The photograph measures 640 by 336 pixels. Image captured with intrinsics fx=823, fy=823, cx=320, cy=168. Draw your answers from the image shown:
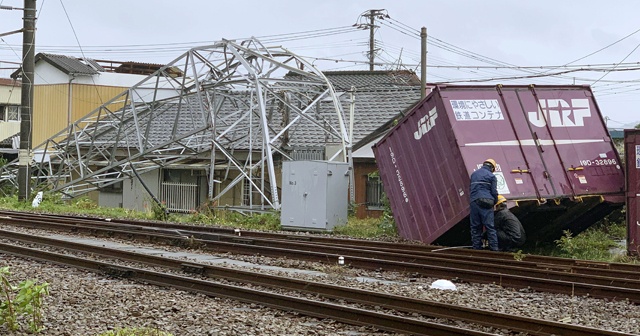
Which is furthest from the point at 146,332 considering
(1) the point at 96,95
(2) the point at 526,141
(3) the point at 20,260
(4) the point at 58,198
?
(1) the point at 96,95

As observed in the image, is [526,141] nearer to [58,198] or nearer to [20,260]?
[20,260]

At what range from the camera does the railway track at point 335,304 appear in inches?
320

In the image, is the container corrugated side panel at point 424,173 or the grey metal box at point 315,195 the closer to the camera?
the container corrugated side panel at point 424,173

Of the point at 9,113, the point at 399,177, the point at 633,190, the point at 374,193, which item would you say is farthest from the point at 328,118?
the point at 9,113

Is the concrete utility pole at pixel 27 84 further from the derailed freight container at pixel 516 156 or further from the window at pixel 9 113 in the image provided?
the window at pixel 9 113

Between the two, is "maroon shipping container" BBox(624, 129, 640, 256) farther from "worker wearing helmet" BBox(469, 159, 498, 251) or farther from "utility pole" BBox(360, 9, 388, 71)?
"utility pole" BBox(360, 9, 388, 71)

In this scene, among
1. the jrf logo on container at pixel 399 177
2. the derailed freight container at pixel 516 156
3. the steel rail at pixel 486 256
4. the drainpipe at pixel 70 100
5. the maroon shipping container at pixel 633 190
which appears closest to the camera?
the steel rail at pixel 486 256

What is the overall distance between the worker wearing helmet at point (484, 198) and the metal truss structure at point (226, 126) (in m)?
9.91

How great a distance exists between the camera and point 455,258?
14.7 metres

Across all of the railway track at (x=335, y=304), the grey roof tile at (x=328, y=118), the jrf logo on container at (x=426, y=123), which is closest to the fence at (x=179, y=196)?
the grey roof tile at (x=328, y=118)

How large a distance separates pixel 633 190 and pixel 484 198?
10.2 feet

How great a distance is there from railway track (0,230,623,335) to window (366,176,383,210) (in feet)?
48.5

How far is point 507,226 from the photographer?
49.4ft

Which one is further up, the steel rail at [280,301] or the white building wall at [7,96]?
the white building wall at [7,96]
